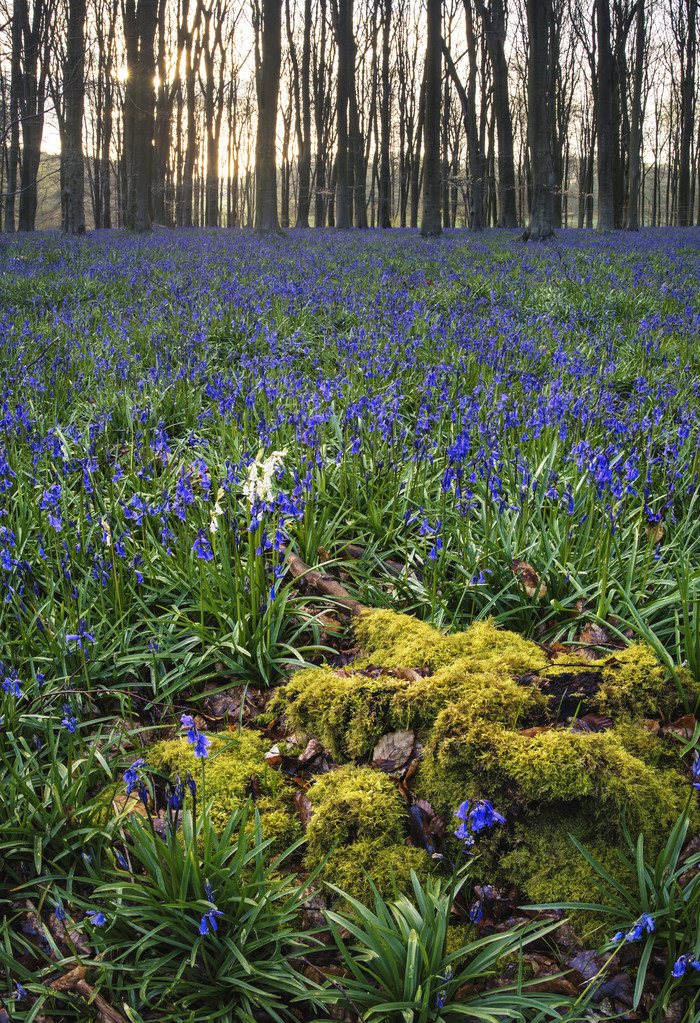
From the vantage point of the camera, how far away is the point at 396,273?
33.2 ft

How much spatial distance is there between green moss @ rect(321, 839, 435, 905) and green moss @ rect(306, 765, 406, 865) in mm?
31

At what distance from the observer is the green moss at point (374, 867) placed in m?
1.75

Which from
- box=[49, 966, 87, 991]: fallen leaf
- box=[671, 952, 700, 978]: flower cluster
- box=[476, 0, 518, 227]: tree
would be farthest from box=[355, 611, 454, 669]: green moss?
box=[476, 0, 518, 227]: tree

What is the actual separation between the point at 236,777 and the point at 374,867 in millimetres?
585

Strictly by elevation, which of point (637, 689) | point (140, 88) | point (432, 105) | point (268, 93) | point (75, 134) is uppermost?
point (140, 88)

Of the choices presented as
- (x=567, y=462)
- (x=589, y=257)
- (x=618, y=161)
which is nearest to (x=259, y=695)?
(x=567, y=462)

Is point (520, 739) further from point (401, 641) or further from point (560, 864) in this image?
point (401, 641)

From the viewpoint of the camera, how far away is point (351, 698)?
222cm

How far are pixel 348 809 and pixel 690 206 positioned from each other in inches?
1604

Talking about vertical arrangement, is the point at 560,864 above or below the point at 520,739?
below

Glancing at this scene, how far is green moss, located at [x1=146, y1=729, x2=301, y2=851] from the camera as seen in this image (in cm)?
199

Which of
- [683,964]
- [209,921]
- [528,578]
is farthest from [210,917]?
[528,578]

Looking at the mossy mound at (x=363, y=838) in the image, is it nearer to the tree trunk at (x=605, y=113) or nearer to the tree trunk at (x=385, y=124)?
the tree trunk at (x=605, y=113)

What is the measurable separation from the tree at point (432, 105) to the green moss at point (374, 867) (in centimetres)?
1680
